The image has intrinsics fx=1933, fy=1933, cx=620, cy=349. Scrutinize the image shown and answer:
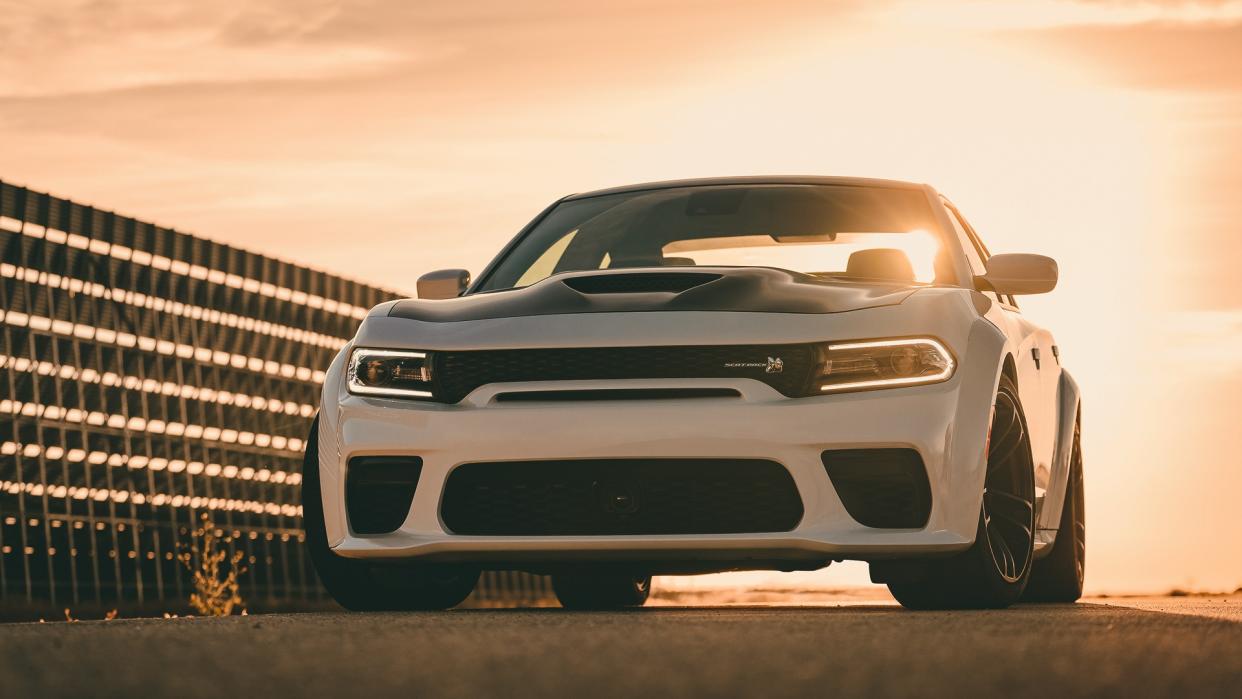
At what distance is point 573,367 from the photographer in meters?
5.92

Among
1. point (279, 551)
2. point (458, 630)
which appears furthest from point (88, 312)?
point (458, 630)

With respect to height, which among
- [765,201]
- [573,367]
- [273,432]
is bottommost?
[273,432]

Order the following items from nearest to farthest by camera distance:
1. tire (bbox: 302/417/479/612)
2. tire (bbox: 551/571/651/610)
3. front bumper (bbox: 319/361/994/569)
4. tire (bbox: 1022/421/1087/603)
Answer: front bumper (bbox: 319/361/994/569) < tire (bbox: 302/417/479/612) < tire (bbox: 1022/421/1087/603) < tire (bbox: 551/571/651/610)

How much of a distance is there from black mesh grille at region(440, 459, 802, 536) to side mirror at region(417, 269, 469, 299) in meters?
1.38

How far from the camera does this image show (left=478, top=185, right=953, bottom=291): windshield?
7293 mm

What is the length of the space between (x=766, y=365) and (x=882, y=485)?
50 cm

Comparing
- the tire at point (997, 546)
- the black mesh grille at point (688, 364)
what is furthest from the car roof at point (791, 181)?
the black mesh grille at point (688, 364)

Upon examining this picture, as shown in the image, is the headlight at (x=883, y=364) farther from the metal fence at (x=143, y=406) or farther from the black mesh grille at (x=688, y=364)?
the metal fence at (x=143, y=406)

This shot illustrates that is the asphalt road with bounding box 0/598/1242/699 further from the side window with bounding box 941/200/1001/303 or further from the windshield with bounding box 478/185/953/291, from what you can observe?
the side window with bounding box 941/200/1001/303

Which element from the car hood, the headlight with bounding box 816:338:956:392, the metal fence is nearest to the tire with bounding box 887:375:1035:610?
the headlight with bounding box 816:338:956:392

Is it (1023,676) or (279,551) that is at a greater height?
(1023,676)

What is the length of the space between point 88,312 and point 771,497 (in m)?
11.5

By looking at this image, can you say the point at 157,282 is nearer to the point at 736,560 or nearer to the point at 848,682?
the point at 736,560

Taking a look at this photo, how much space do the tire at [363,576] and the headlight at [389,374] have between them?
28 cm
